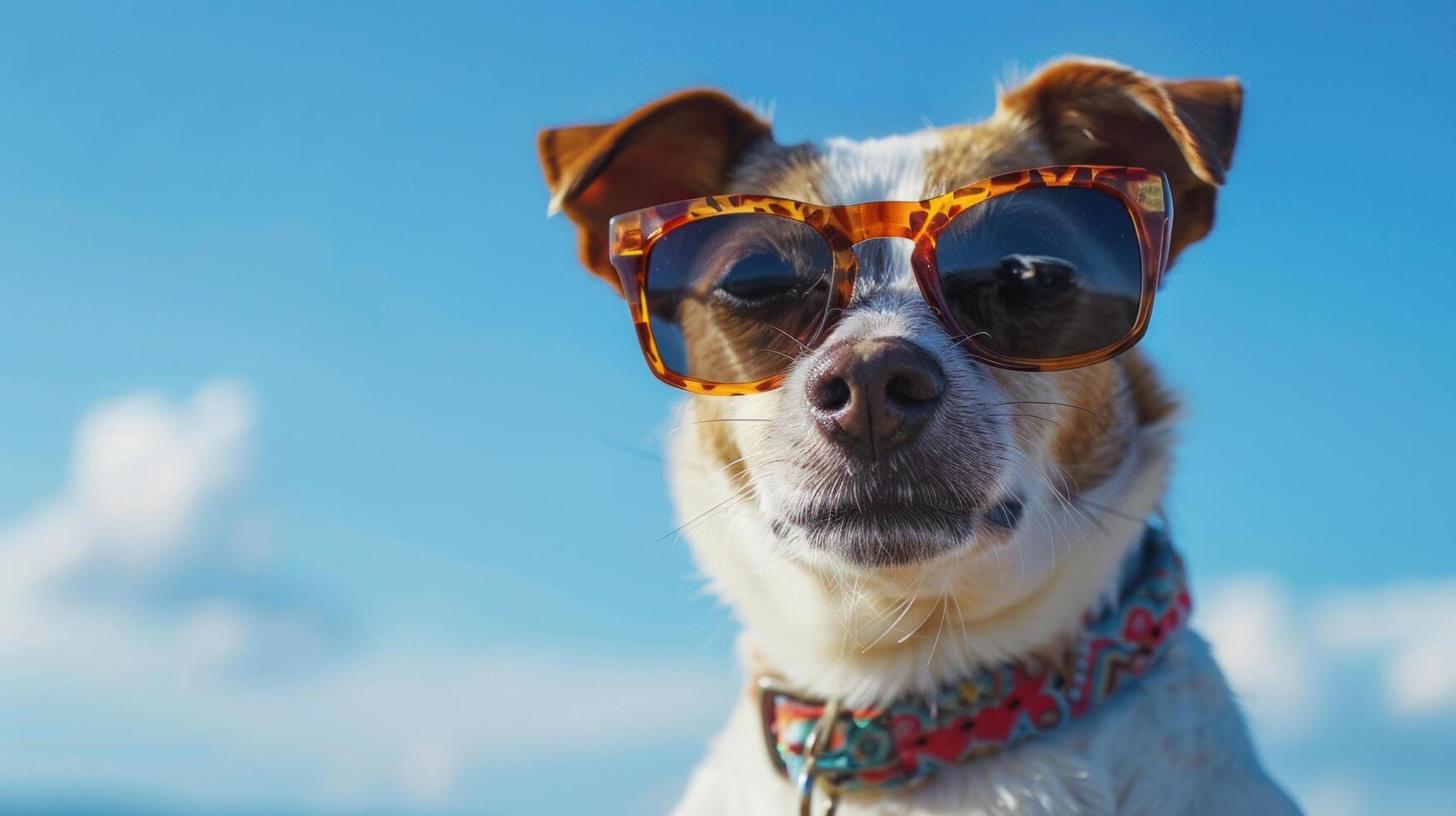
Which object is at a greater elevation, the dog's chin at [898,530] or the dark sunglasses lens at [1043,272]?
the dark sunglasses lens at [1043,272]

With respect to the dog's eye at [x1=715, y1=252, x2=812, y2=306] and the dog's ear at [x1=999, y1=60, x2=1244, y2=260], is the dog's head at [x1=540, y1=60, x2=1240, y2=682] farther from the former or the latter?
the dog's eye at [x1=715, y1=252, x2=812, y2=306]

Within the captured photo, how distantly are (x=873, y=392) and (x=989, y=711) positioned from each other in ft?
2.63

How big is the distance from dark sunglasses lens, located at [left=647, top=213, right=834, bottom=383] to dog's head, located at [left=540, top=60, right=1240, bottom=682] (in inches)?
2.3

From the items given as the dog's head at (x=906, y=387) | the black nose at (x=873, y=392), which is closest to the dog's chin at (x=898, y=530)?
the dog's head at (x=906, y=387)

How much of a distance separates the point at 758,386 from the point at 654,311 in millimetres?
351

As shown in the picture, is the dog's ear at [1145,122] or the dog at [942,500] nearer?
the dog at [942,500]

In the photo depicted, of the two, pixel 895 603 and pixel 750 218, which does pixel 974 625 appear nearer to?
pixel 895 603

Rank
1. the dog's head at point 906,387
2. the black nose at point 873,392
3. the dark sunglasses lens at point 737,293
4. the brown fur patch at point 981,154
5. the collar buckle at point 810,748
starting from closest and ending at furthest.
→ the black nose at point 873,392 → the dog's head at point 906,387 → the collar buckle at point 810,748 → the dark sunglasses lens at point 737,293 → the brown fur patch at point 981,154

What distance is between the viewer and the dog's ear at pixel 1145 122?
2852 mm

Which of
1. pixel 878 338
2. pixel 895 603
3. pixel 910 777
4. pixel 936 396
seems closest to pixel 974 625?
pixel 895 603

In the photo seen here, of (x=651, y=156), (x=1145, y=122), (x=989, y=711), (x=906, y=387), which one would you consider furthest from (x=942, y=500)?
(x=651, y=156)

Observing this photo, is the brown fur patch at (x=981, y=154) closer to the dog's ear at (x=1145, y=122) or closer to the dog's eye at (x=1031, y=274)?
the dog's ear at (x=1145, y=122)

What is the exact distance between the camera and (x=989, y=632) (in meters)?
2.68

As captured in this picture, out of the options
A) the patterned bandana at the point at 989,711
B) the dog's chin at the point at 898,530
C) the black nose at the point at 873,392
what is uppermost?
the black nose at the point at 873,392
